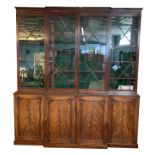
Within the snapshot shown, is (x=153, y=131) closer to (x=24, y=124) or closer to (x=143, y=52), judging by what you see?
(x=143, y=52)

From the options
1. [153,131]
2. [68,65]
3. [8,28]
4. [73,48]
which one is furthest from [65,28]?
[153,131]

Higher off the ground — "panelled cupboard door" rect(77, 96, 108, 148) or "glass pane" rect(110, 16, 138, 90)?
"glass pane" rect(110, 16, 138, 90)

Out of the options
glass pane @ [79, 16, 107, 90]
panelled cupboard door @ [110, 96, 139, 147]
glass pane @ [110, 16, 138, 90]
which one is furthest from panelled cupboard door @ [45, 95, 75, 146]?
glass pane @ [110, 16, 138, 90]

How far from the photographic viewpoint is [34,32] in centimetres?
303

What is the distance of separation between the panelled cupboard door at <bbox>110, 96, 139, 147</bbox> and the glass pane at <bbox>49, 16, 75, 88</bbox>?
0.83m

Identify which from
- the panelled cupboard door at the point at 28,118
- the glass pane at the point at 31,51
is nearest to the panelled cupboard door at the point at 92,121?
the panelled cupboard door at the point at 28,118

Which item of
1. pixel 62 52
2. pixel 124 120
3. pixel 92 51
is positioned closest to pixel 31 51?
pixel 62 52

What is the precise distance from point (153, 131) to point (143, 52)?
4.52ft

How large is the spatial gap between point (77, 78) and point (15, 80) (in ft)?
3.60

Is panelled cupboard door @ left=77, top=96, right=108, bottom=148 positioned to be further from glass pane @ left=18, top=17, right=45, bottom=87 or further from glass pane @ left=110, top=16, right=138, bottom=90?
glass pane @ left=18, top=17, right=45, bottom=87

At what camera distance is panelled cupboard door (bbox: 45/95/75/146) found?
9.91 feet

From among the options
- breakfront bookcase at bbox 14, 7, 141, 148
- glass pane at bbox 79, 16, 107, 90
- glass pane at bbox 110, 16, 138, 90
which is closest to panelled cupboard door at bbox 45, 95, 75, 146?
breakfront bookcase at bbox 14, 7, 141, 148

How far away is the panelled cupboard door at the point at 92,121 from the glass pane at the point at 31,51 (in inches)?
32.3

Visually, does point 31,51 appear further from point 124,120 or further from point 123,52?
point 124,120
